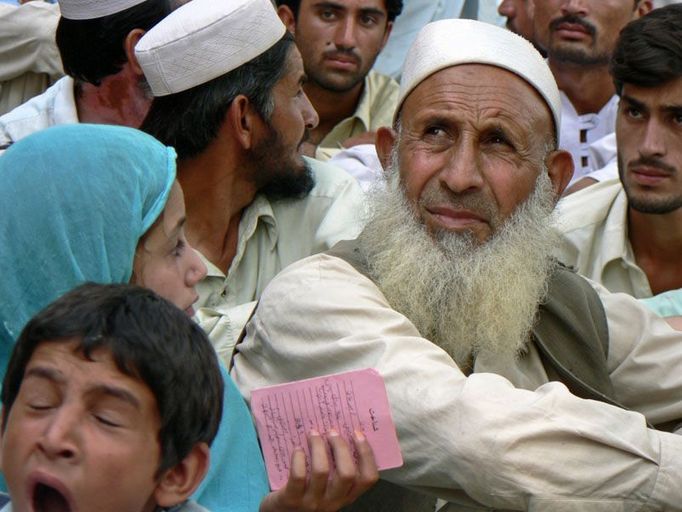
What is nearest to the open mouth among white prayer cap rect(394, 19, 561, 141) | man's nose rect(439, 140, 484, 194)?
man's nose rect(439, 140, 484, 194)

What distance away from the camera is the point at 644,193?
5.84 metres

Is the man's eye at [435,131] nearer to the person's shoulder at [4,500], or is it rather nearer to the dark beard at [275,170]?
the dark beard at [275,170]

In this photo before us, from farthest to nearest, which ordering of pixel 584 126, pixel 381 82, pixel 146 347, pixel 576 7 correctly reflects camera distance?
pixel 381 82
pixel 576 7
pixel 584 126
pixel 146 347

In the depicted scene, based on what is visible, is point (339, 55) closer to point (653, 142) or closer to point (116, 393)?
point (653, 142)

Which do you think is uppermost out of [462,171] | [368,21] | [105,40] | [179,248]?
[179,248]

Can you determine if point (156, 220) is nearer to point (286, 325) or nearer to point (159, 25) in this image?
point (286, 325)

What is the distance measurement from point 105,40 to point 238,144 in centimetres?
75

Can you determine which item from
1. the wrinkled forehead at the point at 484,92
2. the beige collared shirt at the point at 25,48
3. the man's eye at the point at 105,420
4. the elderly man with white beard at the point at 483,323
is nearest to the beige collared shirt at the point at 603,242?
the elderly man with white beard at the point at 483,323

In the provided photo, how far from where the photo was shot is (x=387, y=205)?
456 cm

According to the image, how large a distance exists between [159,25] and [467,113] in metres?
1.39

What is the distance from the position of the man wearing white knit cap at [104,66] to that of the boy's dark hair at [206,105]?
295mm

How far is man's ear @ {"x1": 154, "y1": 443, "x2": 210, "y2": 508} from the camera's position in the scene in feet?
10.2

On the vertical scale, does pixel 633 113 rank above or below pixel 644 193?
above

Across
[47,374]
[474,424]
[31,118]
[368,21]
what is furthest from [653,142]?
[47,374]
